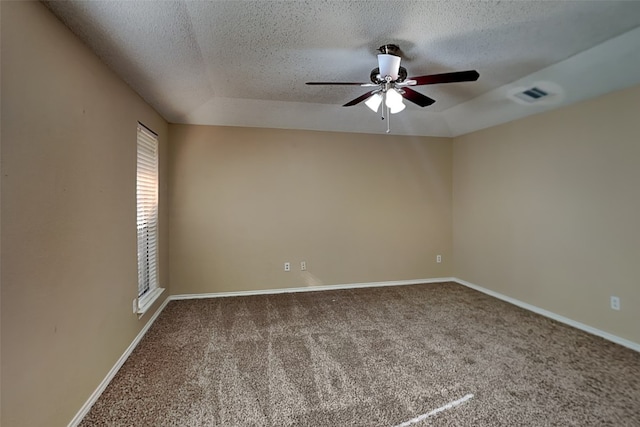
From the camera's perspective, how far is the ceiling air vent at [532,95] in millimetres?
2963

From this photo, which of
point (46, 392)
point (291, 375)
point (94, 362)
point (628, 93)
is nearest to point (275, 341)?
point (291, 375)

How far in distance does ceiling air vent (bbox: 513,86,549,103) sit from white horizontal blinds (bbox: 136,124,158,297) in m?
3.81

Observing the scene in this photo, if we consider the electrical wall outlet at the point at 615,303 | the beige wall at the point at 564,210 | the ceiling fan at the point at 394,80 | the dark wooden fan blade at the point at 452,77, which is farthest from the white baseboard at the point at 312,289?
the dark wooden fan blade at the point at 452,77

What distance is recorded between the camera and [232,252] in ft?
13.1

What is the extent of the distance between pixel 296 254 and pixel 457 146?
297cm

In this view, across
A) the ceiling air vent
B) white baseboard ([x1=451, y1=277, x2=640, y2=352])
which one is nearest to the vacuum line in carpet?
white baseboard ([x1=451, y1=277, x2=640, y2=352])

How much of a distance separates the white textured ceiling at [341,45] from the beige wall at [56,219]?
296 mm

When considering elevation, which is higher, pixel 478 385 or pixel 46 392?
pixel 46 392

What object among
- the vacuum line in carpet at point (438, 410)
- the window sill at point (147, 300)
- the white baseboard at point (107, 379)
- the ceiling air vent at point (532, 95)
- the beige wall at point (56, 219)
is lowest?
the vacuum line in carpet at point (438, 410)

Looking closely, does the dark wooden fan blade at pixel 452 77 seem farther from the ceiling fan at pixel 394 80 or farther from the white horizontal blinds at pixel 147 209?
the white horizontal blinds at pixel 147 209

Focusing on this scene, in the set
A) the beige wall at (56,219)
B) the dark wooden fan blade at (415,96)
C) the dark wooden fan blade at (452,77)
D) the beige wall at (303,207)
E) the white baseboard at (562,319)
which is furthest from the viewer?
the beige wall at (303,207)

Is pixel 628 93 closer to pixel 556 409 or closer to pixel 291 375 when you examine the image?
pixel 556 409

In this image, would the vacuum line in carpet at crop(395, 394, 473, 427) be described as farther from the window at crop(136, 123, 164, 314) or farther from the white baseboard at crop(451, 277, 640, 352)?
the window at crop(136, 123, 164, 314)

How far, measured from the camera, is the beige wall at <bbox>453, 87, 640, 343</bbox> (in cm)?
263
